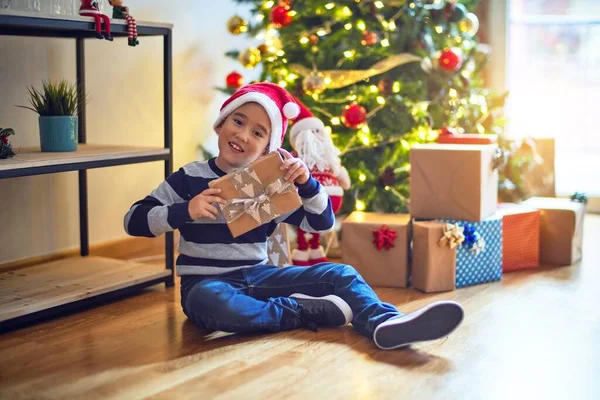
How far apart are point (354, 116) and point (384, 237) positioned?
490 millimetres

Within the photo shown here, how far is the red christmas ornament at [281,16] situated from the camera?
2.87m

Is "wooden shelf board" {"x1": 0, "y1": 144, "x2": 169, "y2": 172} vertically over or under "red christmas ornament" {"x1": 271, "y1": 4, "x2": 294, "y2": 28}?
under

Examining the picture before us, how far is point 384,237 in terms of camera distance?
8.29 feet

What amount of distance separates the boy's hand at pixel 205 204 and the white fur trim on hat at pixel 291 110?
0.91 ft

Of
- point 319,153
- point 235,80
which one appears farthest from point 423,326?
point 235,80

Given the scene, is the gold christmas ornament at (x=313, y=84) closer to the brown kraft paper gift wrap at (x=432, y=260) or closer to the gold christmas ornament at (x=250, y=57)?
the gold christmas ornament at (x=250, y=57)

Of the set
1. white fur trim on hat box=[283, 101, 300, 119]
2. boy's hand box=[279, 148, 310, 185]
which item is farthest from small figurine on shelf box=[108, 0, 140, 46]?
boy's hand box=[279, 148, 310, 185]

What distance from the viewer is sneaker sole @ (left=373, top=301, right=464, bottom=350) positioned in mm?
1817

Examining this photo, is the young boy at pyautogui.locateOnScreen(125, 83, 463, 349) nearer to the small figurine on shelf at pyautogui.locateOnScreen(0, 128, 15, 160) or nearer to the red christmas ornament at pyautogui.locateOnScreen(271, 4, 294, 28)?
the small figurine on shelf at pyautogui.locateOnScreen(0, 128, 15, 160)

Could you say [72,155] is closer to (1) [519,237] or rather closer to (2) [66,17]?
(2) [66,17]

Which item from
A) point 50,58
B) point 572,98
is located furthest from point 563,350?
point 572,98

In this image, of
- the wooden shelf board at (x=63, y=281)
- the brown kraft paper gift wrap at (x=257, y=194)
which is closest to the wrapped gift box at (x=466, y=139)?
the brown kraft paper gift wrap at (x=257, y=194)

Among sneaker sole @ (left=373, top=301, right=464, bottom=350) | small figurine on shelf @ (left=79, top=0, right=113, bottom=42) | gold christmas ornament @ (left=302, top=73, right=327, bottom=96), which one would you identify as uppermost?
small figurine on shelf @ (left=79, top=0, right=113, bottom=42)

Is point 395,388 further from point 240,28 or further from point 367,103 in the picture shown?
point 240,28
